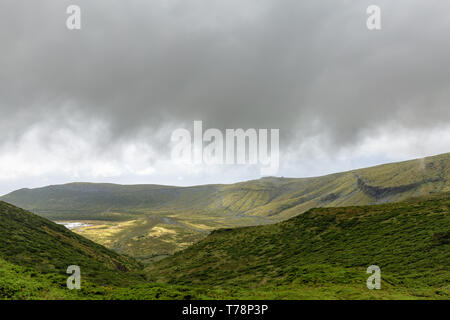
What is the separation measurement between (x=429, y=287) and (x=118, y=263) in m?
62.7

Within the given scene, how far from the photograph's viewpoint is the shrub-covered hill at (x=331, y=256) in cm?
2339

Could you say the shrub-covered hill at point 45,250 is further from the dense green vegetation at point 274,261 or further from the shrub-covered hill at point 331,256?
the shrub-covered hill at point 331,256

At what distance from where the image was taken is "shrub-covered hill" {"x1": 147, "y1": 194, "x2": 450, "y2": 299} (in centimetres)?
2339

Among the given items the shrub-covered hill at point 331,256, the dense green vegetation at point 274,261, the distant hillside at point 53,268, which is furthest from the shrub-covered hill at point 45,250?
the shrub-covered hill at point 331,256

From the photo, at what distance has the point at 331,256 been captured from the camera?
4019 centimetres

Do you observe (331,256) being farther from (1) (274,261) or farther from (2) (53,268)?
(2) (53,268)

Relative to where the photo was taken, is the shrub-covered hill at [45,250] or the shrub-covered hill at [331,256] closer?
the shrub-covered hill at [331,256]

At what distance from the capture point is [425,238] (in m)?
36.7

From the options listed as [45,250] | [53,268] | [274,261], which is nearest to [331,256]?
[274,261]

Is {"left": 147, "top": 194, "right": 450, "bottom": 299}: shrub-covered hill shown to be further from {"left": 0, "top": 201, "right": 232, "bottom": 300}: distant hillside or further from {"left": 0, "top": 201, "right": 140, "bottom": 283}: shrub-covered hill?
{"left": 0, "top": 201, "right": 140, "bottom": 283}: shrub-covered hill

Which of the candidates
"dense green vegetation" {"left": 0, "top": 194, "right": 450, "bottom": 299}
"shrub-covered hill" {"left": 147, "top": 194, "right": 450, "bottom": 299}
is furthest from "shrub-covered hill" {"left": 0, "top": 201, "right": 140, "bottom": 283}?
"shrub-covered hill" {"left": 147, "top": 194, "right": 450, "bottom": 299}
